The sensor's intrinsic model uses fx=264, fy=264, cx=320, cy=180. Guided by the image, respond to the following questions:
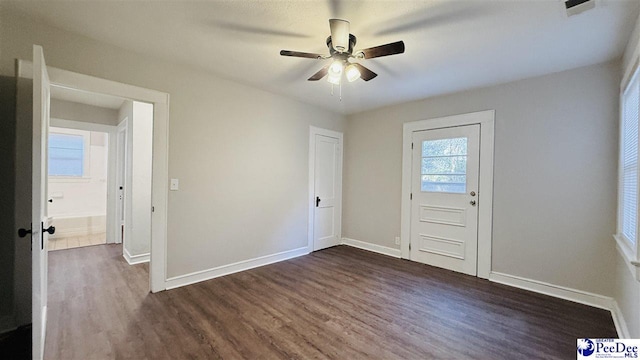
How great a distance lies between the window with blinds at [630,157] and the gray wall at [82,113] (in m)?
6.78

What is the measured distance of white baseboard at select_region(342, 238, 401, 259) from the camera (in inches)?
171

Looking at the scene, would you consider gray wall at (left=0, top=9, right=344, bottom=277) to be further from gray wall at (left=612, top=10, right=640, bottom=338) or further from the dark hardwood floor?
gray wall at (left=612, top=10, right=640, bottom=338)

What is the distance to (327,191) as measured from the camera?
4.78 m

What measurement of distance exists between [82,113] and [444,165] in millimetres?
5971

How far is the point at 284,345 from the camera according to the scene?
A: 6.56ft

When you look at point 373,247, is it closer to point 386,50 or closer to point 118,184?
point 386,50

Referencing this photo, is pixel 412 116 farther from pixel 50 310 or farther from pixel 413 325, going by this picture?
pixel 50 310

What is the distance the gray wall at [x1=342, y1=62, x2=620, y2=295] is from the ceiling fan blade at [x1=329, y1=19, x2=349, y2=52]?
2399 millimetres

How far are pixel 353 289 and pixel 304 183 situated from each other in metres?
1.89

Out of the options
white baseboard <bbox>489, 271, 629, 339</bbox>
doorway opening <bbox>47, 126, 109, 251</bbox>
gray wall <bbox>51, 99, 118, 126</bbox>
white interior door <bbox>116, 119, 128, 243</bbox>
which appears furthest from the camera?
doorway opening <bbox>47, 126, 109, 251</bbox>

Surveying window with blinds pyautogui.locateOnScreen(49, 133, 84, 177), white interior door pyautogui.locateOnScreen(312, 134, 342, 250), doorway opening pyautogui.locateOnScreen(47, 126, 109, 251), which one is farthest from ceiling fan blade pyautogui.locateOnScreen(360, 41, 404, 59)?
window with blinds pyautogui.locateOnScreen(49, 133, 84, 177)

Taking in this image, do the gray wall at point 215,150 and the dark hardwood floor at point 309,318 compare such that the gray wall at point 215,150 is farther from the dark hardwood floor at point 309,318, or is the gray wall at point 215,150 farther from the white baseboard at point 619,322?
the white baseboard at point 619,322

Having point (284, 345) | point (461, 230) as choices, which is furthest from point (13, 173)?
point (461, 230)

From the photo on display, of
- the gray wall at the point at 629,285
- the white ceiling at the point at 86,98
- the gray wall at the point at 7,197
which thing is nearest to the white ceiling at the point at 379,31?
the gray wall at the point at 629,285
